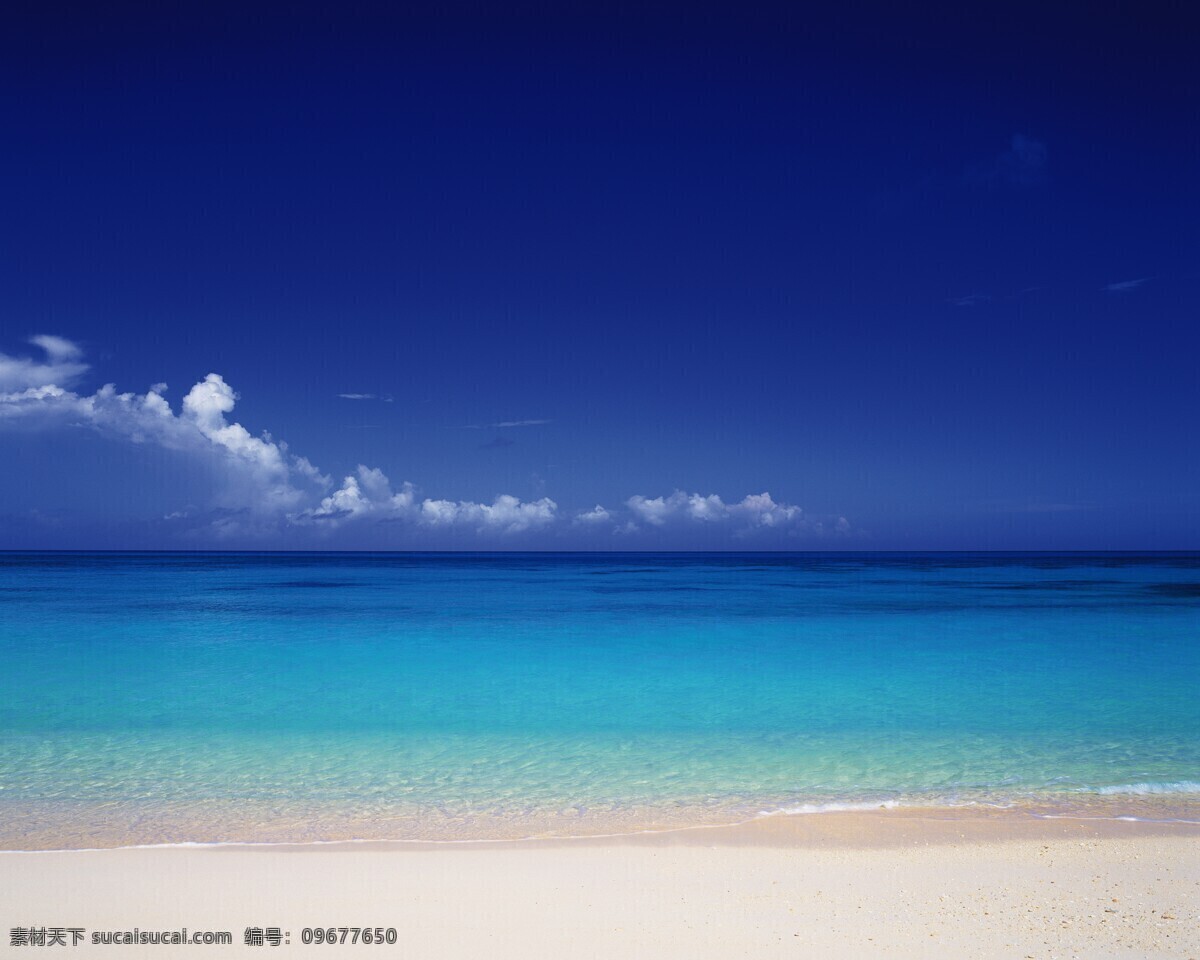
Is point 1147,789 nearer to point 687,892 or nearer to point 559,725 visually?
point 687,892

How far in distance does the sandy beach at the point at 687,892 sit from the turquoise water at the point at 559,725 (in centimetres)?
Result: 58

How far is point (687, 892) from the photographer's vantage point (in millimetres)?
4977

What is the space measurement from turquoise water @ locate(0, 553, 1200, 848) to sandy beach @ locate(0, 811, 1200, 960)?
58cm

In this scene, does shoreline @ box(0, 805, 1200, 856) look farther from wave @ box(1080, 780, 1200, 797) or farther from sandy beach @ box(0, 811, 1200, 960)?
wave @ box(1080, 780, 1200, 797)

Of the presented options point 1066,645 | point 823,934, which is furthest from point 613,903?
point 1066,645

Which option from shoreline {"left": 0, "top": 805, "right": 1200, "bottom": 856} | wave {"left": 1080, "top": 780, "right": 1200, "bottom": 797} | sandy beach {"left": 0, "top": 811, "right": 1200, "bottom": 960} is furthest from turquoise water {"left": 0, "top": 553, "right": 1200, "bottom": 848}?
sandy beach {"left": 0, "top": 811, "right": 1200, "bottom": 960}

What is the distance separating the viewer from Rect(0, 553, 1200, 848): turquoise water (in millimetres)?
6762

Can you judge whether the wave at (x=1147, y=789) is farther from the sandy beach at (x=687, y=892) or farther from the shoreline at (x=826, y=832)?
the sandy beach at (x=687, y=892)

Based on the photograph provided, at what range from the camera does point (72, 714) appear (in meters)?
10.4

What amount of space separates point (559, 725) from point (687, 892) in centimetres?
529

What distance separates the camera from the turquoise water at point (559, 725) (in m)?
6.76

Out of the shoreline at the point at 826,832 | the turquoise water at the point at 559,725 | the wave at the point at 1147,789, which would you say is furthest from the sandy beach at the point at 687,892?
the wave at the point at 1147,789

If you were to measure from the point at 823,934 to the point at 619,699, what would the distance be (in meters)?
7.70

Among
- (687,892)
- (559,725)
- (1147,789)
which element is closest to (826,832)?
(687,892)
